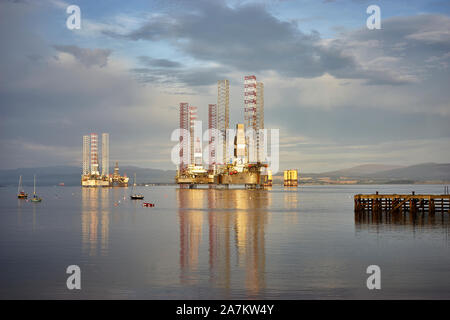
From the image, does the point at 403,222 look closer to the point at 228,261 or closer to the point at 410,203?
the point at 410,203

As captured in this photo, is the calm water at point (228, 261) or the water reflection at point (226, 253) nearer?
the calm water at point (228, 261)

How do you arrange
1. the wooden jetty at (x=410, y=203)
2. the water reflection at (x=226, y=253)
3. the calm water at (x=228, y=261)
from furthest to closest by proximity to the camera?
1. the wooden jetty at (x=410, y=203)
2. the water reflection at (x=226, y=253)
3. the calm water at (x=228, y=261)

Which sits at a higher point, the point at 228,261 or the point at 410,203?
the point at 410,203

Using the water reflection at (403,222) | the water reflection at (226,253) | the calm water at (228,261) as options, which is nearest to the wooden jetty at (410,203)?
the water reflection at (403,222)

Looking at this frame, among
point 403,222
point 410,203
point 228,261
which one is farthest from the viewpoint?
point 410,203

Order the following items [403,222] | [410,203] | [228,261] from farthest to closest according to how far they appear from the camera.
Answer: [410,203] < [403,222] < [228,261]

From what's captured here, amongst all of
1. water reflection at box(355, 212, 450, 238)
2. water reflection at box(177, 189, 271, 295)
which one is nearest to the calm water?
water reflection at box(177, 189, 271, 295)

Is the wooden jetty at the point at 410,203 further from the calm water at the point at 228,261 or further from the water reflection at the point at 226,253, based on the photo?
the water reflection at the point at 226,253

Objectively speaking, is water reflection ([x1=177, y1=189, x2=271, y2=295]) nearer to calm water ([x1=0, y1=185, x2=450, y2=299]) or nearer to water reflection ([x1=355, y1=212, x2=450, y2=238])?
calm water ([x1=0, y1=185, x2=450, y2=299])

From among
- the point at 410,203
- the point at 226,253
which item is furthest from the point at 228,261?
the point at 410,203

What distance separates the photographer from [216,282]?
71.1ft

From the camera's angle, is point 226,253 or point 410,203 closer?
Answer: point 226,253

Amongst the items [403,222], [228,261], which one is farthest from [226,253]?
[403,222]
